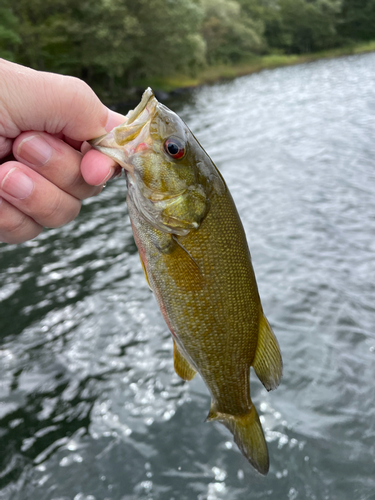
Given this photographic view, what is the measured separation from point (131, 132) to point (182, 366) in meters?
1.50

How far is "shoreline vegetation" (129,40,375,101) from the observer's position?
1638 inches

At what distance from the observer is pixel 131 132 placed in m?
2.20

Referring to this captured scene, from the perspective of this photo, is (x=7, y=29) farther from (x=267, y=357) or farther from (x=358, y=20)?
(x=358, y=20)

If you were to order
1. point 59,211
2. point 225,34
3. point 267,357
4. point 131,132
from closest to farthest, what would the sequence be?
1. point 131,132
2. point 267,357
3. point 59,211
4. point 225,34

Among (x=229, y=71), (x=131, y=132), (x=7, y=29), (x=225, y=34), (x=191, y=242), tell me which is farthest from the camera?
(x=225, y=34)

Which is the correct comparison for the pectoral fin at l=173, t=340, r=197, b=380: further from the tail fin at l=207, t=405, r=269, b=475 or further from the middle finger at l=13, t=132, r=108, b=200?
the middle finger at l=13, t=132, r=108, b=200

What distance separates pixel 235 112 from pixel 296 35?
63.7m

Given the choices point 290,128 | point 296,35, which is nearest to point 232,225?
point 290,128

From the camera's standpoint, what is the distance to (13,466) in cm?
452

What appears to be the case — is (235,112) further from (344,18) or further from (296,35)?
(344,18)

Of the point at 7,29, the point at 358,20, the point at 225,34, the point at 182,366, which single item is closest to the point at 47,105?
the point at 182,366

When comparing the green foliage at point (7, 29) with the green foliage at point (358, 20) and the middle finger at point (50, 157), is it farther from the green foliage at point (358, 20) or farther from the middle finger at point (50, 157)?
the green foliage at point (358, 20)

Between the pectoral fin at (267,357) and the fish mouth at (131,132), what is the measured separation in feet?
4.03

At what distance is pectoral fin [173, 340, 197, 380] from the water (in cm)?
207
